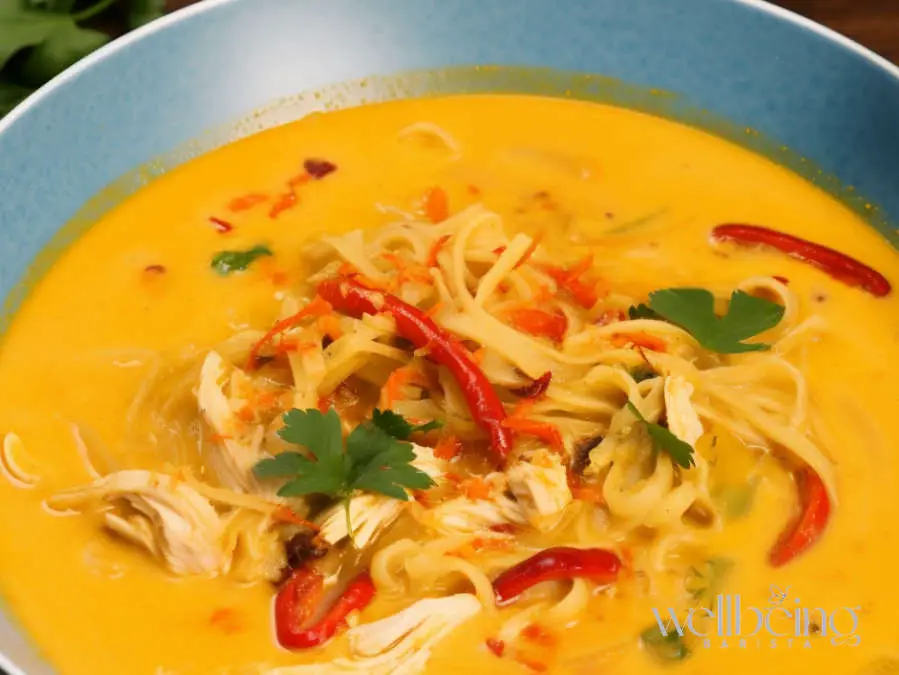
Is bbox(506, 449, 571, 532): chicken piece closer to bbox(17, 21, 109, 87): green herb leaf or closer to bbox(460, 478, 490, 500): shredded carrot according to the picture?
bbox(460, 478, 490, 500): shredded carrot

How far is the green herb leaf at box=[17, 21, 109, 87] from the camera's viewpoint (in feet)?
10.5

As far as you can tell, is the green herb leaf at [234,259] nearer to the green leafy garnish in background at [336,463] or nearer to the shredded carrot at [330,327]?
the shredded carrot at [330,327]

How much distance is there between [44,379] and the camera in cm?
253

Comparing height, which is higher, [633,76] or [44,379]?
[633,76]

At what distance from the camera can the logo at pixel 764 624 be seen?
2.07 metres

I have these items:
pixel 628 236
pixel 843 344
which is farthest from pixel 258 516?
pixel 843 344

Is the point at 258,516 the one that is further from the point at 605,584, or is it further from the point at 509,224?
the point at 509,224

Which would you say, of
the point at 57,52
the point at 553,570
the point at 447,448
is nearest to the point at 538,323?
the point at 447,448

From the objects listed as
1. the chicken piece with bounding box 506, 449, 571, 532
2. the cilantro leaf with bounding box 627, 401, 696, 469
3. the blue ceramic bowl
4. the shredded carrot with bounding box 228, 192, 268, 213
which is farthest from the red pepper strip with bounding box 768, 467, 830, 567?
the shredded carrot with bounding box 228, 192, 268, 213

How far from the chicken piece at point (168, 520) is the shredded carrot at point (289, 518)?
4.5 inches

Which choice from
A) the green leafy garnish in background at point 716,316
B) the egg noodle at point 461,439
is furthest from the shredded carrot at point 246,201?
the green leafy garnish in background at point 716,316

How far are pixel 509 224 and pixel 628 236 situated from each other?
0.33 meters

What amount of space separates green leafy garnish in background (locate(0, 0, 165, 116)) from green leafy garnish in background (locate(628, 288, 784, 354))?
1.95m

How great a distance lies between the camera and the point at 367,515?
7.01ft
